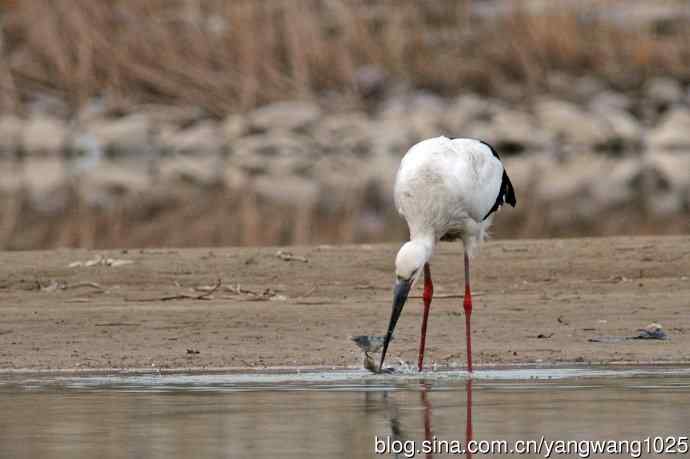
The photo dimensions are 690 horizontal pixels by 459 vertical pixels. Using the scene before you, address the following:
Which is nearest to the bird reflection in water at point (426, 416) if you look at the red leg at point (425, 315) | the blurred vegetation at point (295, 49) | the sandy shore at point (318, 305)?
Answer: the red leg at point (425, 315)

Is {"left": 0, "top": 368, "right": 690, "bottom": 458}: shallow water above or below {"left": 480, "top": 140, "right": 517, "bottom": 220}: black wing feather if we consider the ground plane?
below

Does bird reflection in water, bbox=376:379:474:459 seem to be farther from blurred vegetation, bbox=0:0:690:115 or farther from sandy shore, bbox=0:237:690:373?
blurred vegetation, bbox=0:0:690:115

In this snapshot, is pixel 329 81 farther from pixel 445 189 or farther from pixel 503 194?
pixel 445 189

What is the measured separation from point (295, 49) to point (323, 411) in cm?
3346

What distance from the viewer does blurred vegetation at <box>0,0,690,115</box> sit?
41656mm

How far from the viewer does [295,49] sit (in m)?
41.3

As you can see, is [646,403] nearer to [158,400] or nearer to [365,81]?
[158,400]

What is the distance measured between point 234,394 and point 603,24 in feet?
115

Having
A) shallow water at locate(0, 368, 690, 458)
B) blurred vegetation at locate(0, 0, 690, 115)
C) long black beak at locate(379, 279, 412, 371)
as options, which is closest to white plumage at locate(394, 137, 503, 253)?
long black beak at locate(379, 279, 412, 371)

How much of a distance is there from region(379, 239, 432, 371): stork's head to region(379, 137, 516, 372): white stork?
0.44ft

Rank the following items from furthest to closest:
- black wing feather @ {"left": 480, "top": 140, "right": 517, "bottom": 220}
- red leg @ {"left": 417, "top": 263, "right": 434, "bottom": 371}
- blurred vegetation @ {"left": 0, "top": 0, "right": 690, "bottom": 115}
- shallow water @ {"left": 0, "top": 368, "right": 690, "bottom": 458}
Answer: blurred vegetation @ {"left": 0, "top": 0, "right": 690, "bottom": 115}, black wing feather @ {"left": 480, "top": 140, "right": 517, "bottom": 220}, red leg @ {"left": 417, "top": 263, "right": 434, "bottom": 371}, shallow water @ {"left": 0, "top": 368, "right": 690, "bottom": 458}

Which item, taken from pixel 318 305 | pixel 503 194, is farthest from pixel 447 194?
pixel 318 305

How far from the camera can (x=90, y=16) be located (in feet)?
138

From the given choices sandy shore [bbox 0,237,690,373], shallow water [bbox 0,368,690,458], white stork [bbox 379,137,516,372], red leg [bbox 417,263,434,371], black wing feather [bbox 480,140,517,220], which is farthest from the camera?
black wing feather [bbox 480,140,517,220]
